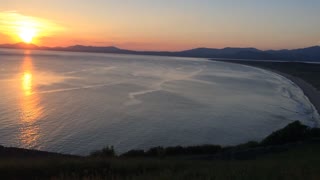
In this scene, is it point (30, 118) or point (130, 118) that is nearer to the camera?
point (30, 118)

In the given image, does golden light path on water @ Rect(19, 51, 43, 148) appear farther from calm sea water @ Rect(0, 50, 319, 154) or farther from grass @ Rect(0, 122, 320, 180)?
grass @ Rect(0, 122, 320, 180)

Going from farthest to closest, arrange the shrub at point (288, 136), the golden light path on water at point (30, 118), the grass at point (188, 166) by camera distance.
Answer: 1. the golden light path on water at point (30, 118)
2. the shrub at point (288, 136)
3. the grass at point (188, 166)

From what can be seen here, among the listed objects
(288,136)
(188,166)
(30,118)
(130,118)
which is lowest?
(30,118)

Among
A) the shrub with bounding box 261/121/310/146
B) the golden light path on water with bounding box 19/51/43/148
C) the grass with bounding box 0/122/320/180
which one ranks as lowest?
the golden light path on water with bounding box 19/51/43/148

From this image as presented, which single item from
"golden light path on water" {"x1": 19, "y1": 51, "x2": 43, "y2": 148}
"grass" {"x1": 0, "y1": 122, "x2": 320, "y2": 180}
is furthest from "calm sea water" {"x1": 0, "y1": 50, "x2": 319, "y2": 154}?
"grass" {"x1": 0, "y1": 122, "x2": 320, "y2": 180}

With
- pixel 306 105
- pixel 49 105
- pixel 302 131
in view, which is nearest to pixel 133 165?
Result: pixel 302 131

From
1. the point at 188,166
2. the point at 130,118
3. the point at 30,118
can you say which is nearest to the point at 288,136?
the point at 188,166

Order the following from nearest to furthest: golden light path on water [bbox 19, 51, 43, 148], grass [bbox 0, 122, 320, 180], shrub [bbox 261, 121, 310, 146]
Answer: grass [bbox 0, 122, 320, 180], shrub [bbox 261, 121, 310, 146], golden light path on water [bbox 19, 51, 43, 148]

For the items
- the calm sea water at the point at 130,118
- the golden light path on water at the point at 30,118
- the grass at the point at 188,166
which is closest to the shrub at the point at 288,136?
the grass at the point at 188,166

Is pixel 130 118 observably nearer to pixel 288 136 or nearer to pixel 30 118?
pixel 30 118

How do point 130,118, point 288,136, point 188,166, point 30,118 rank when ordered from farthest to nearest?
point 130,118 < point 30,118 < point 288,136 < point 188,166

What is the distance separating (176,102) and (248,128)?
60.4 feet

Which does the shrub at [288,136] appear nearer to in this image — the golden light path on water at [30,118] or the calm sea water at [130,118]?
the calm sea water at [130,118]

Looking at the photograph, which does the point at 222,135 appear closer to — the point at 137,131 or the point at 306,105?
the point at 137,131
